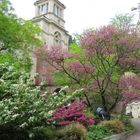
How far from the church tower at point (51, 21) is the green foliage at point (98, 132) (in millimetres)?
27839

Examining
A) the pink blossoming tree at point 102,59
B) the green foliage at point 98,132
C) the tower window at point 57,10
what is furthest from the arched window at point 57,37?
the green foliage at point 98,132

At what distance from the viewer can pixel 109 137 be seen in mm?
11117

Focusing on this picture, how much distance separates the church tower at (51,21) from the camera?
40.3 m

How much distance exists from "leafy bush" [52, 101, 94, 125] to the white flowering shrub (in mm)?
723

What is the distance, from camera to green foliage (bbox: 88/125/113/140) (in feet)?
34.6

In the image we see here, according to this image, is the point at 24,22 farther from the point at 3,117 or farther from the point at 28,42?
the point at 3,117

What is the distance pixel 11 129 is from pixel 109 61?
9392 millimetres

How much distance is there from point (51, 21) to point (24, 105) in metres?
35.0

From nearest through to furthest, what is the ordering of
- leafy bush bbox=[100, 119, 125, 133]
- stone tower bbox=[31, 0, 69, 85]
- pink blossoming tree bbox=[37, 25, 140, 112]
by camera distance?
1. leafy bush bbox=[100, 119, 125, 133]
2. pink blossoming tree bbox=[37, 25, 140, 112]
3. stone tower bbox=[31, 0, 69, 85]

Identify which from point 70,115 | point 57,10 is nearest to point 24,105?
point 70,115

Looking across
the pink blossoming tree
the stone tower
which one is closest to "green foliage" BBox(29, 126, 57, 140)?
the pink blossoming tree

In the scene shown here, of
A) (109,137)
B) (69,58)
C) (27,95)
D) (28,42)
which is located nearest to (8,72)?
(27,95)

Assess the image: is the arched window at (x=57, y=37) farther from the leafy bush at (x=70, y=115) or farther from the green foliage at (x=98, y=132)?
the leafy bush at (x=70, y=115)

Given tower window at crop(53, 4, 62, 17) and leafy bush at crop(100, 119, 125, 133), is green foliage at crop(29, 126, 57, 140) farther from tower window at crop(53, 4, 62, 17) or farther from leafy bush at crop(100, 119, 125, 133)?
tower window at crop(53, 4, 62, 17)
